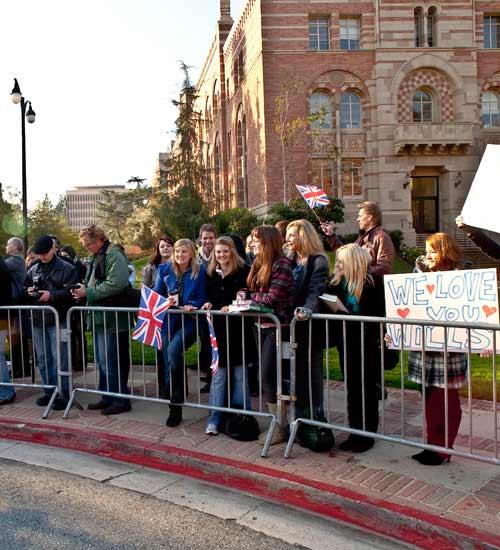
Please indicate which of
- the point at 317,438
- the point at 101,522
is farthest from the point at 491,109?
the point at 101,522

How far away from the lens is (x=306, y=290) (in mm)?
5238

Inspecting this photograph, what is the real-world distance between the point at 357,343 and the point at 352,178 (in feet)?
94.8

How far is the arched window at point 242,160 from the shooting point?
124 feet

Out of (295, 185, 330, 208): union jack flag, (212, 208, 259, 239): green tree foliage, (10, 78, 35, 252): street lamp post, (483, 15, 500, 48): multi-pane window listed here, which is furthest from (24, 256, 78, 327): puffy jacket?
(483, 15, 500, 48): multi-pane window

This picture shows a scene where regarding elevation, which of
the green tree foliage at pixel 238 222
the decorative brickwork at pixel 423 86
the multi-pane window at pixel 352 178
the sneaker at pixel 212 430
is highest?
the decorative brickwork at pixel 423 86

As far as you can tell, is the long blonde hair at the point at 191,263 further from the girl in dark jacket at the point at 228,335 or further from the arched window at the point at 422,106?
the arched window at the point at 422,106

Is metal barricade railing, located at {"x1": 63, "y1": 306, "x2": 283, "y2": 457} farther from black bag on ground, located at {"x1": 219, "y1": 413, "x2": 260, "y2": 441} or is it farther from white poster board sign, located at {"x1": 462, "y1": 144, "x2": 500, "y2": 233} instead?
white poster board sign, located at {"x1": 462, "y1": 144, "x2": 500, "y2": 233}

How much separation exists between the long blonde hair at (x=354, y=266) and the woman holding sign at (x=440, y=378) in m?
0.56

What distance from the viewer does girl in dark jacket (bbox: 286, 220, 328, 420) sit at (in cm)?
518

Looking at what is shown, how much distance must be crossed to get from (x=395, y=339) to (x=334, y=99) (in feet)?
97.1

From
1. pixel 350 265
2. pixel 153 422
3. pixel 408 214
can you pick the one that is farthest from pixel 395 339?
pixel 408 214

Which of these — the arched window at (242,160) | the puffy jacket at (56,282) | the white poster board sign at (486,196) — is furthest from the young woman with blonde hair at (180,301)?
the arched window at (242,160)

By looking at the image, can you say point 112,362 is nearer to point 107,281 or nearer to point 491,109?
point 107,281

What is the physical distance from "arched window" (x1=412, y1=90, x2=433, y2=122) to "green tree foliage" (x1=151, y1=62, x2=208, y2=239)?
1453 centimetres
